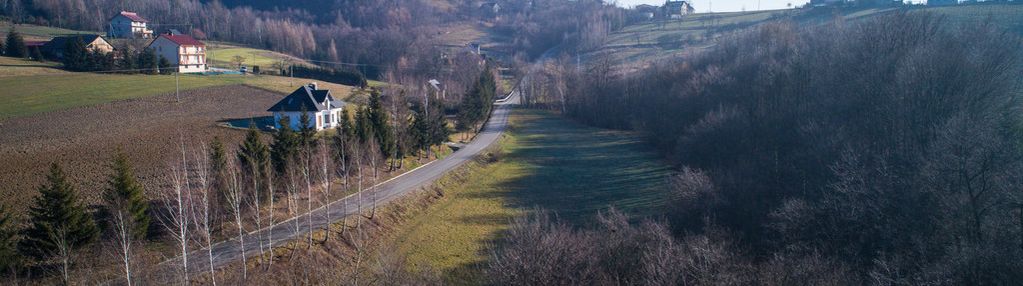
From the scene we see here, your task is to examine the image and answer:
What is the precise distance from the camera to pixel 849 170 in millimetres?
17625

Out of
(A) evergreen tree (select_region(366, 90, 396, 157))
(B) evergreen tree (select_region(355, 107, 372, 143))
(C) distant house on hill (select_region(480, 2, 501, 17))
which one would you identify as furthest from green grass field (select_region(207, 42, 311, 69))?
(C) distant house on hill (select_region(480, 2, 501, 17))

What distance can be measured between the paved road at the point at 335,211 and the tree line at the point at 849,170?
765 centimetres

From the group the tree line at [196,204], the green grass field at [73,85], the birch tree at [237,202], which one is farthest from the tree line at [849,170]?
the green grass field at [73,85]

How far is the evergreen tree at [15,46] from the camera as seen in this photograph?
49938 mm

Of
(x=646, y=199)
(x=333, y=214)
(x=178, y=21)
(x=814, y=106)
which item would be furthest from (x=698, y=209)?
(x=178, y=21)

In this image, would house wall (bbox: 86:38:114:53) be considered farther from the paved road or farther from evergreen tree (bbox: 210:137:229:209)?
evergreen tree (bbox: 210:137:229:209)

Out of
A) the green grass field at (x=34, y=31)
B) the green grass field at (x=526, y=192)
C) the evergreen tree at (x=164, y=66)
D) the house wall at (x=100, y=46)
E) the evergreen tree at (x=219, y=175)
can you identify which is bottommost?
the green grass field at (x=526, y=192)

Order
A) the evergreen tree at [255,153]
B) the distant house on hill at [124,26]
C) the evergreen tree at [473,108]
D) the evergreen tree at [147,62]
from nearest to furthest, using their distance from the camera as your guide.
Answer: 1. the evergreen tree at [255,153]
2. the evergreen tree at [473,108]
3. the evergreen tree at [147,62]
4. the distant house on hill at [124,26]

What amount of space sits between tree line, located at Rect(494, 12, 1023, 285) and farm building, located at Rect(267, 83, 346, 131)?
814 inches

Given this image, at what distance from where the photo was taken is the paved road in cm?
1752

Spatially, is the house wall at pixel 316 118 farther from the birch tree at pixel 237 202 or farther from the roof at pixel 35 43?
the roof at pixel 35 43

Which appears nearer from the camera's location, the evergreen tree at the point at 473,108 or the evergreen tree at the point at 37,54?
the evergreen tree at the point at 473,108

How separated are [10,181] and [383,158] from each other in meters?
15.1

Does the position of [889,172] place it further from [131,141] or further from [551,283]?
[131,141]
